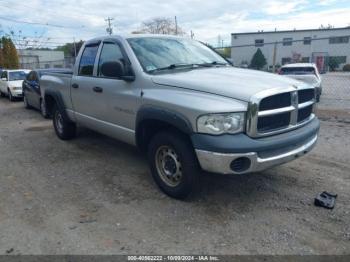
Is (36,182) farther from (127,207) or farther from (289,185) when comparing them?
(289,185)

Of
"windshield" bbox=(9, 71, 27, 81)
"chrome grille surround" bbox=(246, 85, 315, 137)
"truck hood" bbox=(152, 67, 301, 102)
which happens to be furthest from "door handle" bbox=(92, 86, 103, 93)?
"windshield" bbox=(9, 71, 27, 81)

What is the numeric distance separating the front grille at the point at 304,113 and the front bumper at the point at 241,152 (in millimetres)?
502

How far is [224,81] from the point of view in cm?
364

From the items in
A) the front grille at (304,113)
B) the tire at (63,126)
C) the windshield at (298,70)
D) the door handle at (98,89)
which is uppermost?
Result: the door handle at (98,89)

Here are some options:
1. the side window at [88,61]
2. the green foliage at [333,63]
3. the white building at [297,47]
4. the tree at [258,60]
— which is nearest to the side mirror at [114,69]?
the side window at [88,61]

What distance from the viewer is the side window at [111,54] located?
460cm

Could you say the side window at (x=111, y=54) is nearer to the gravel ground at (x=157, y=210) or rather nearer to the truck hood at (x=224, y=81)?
the truck hood at (x=224, y=81)

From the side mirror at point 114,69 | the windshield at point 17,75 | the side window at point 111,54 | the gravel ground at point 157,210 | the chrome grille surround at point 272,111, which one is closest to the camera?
the gravel ground at point 157,210

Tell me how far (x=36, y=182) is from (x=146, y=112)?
81.6 inches

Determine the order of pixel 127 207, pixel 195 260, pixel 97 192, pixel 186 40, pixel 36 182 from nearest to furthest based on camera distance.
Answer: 1. pixel 195 260
2. pixel 127 207
3. pixel 97 192
4. pixel 36 182
5. pixel 186 40

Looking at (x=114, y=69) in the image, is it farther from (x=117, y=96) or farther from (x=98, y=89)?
(x=98, y=89)

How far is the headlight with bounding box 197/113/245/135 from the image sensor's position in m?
3.24

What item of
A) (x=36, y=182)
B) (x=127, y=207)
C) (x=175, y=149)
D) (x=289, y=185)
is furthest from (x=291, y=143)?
(x=36, y=182)

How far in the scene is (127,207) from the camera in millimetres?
3855
